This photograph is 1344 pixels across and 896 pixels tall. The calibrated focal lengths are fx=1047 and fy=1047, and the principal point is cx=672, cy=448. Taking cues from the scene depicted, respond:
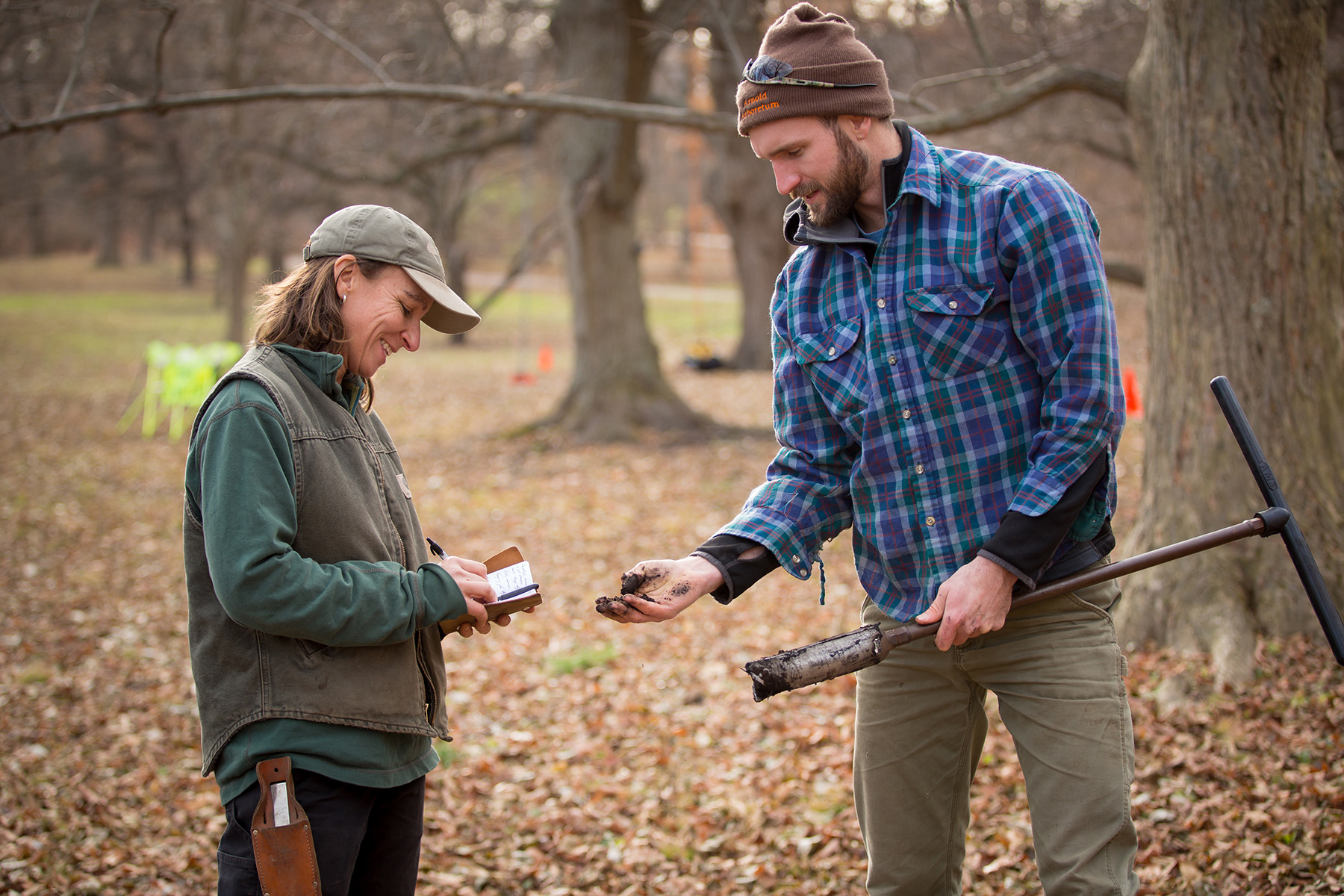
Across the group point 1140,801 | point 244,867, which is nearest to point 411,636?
point 244,867

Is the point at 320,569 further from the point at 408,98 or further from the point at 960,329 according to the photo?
the point at 408,98

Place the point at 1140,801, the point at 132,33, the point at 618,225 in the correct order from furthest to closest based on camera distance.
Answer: the point at 132,33
the point at 618,225
the point at 1140,801

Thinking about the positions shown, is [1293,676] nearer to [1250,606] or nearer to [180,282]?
[1250,606]

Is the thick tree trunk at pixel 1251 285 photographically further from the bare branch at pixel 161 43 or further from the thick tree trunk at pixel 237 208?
the thick tree trunk at pixel 237 208

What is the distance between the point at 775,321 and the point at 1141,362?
15960 millimetres

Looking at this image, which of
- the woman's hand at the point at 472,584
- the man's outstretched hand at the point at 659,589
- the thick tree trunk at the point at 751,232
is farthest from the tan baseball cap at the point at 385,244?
the thick tree trunk at the point at 751,232

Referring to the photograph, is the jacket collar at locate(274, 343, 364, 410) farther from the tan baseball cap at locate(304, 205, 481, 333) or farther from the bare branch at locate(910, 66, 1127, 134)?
the bare branch at locate(910, 66, 1127, 134)

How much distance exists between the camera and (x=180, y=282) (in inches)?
1610

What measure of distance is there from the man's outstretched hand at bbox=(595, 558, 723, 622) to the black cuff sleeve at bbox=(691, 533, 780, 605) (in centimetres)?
2

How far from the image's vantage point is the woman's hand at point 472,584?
229 centimetres

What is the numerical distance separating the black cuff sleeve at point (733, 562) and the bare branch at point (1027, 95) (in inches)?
131

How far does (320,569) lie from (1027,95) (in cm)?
457

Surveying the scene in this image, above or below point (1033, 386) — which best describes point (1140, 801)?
below

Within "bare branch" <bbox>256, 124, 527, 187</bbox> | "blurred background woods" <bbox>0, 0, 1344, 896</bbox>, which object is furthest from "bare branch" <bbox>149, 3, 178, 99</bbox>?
"bare branch" <bbox>256, 124, 527, 187</bbox>
